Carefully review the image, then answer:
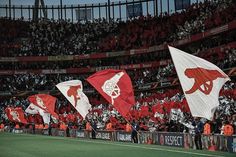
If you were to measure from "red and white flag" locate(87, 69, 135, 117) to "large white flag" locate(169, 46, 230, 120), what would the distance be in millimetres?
6994

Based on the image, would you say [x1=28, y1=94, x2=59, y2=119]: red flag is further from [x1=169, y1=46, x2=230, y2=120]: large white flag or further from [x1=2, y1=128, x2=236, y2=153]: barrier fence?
[x1=169, y1=46, x2=230, y2=120]: large white flag

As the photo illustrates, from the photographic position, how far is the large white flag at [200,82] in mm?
15430

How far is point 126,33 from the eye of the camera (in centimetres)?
5991

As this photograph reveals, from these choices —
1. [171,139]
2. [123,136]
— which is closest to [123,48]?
[123,136]

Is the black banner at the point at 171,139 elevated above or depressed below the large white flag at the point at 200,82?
below

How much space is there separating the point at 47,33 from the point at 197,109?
171 ft

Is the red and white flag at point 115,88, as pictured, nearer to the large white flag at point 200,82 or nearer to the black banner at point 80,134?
the large white flag at point 200,82

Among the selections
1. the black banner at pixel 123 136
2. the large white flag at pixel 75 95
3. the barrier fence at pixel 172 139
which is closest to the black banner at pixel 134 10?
the barrier fence at pixel 172 139

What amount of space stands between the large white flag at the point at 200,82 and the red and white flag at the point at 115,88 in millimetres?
6994

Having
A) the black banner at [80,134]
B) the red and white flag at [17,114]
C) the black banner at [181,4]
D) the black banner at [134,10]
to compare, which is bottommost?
the black banner at [80,134]

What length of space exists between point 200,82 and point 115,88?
7938 millimetres

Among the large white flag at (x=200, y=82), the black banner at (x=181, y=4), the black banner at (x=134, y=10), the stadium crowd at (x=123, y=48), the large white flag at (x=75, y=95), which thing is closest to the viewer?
the large white flag at (x=200, y=82)

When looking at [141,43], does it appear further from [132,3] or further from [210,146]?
[210,146]

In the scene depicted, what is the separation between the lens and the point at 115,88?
23281mm
